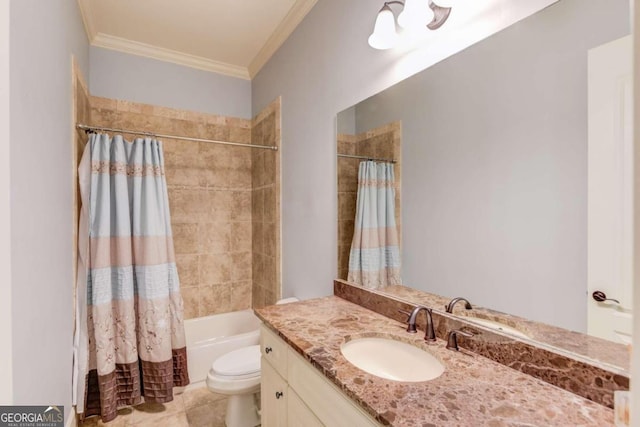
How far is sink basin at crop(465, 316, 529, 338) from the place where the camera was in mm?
936

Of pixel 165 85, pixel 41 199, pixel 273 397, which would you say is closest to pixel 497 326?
pixel 273 397

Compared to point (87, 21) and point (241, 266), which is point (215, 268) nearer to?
point (241, 266)

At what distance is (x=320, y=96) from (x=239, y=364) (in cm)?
176

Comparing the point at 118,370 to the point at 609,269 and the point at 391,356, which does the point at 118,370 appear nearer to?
the point at 391,356

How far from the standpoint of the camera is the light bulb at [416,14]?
1.16 metres

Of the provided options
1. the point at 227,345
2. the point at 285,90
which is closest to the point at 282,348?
the point at 227,345

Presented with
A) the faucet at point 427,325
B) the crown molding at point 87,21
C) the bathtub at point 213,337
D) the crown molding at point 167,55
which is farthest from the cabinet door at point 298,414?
the crown molding at point 167,55

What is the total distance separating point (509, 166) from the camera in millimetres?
980

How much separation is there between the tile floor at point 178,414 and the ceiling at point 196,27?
8.90 feet

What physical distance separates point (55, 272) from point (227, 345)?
1.43 meters

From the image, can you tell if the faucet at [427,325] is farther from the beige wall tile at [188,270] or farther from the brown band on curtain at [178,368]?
the beige wall tile at [188,270]

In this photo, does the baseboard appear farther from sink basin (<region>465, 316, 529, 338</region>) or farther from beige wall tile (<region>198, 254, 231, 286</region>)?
sink basin (<region>465, 316, 529, 338</region>)

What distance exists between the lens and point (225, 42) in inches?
99.0

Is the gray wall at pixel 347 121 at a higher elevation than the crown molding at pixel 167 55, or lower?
lower
